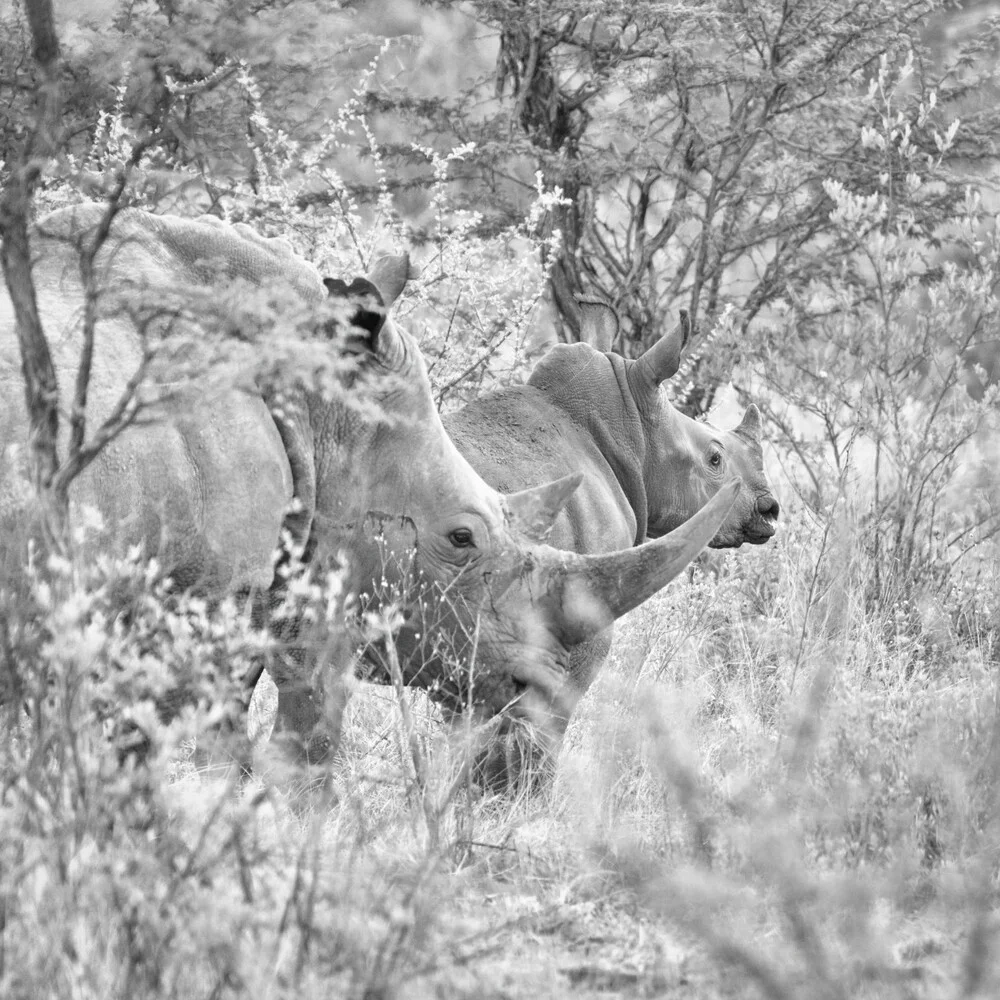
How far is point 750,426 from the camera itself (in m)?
8.08

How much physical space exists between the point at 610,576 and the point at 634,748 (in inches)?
23.1

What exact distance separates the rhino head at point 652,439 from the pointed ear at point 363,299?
6.08 ft

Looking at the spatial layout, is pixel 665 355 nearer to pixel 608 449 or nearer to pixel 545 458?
pixel 608 449

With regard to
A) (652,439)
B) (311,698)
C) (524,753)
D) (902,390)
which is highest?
(902,390)

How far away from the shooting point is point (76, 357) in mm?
4648

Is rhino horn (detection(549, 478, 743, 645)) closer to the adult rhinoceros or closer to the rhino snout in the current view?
the adult rhinoceros

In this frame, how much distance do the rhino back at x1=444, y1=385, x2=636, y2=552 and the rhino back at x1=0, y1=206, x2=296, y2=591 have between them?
5.40ft

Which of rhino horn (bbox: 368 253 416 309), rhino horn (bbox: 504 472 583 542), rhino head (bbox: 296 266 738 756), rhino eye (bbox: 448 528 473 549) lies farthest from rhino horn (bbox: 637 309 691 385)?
rhino eye (bbox: 448 528 473 549)

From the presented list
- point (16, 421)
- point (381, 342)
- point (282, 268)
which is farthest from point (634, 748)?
point (16, 421)

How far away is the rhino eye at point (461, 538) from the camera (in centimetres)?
559

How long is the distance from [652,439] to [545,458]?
2.49 feet

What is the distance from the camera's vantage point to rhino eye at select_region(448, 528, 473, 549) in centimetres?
559

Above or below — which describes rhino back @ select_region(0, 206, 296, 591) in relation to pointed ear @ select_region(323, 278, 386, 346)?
below

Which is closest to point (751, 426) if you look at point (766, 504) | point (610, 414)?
point (766, 504)
